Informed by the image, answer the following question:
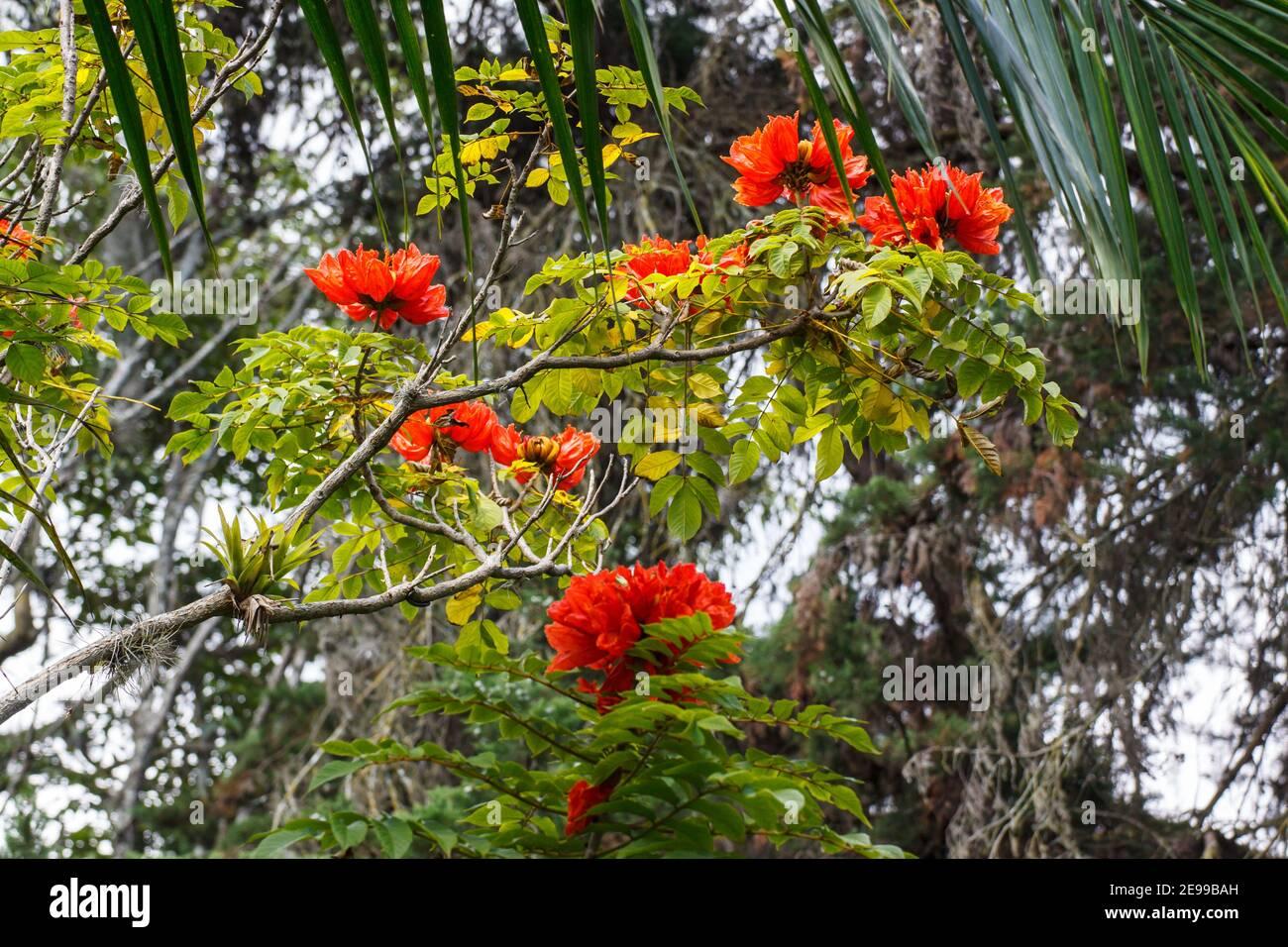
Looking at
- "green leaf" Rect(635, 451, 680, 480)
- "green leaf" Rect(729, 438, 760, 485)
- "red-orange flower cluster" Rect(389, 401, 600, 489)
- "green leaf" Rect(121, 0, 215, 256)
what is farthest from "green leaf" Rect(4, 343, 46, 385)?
"green leaf" Rect(121, 0, 215, 256)

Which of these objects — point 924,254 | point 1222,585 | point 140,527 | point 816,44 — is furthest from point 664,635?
point 140,527

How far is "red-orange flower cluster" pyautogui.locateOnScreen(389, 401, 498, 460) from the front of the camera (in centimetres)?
220

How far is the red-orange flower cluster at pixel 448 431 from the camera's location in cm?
220

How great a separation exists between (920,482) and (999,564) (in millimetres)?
546

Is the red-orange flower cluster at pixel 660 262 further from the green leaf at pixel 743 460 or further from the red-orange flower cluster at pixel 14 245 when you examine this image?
the red-orange flower cluster at pixel 14 245

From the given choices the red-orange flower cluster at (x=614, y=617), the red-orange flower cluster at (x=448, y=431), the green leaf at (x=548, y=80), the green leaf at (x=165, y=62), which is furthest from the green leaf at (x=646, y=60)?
the red-orange flower cluster at (x=448, y=431)

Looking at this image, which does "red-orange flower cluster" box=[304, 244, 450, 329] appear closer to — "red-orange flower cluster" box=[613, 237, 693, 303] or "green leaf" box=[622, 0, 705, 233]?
"red-orange flower cluster" box=[613, 237, 693, 303]

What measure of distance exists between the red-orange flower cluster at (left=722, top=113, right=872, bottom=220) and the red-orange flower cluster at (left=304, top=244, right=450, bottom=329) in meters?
0.52

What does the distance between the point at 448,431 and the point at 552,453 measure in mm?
206

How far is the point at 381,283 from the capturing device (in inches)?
76.5

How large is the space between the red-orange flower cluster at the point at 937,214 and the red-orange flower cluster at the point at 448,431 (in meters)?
0.76
